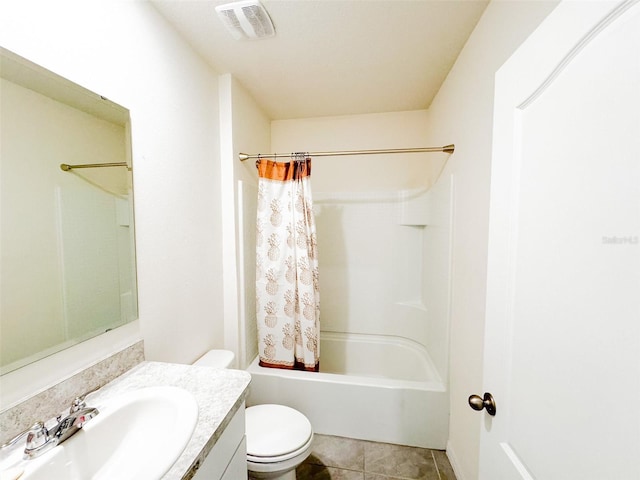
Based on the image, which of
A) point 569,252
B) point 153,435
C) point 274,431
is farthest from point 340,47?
point 274,431

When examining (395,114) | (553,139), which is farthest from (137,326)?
(395,114)

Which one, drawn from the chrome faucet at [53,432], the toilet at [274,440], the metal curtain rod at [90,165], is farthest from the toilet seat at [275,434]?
the metal curtain rod at [90,165]

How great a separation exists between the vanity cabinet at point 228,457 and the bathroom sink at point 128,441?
0.34 ft

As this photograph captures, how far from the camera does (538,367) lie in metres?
0.58

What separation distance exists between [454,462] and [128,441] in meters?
1.63

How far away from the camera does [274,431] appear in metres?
1.21

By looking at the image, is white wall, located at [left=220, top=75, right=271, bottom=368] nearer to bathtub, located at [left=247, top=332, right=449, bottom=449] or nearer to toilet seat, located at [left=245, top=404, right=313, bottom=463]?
→ bathtub, located at [left=247, top=332, right=449, bottom=449]

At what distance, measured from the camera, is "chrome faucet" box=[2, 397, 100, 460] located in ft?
1.88

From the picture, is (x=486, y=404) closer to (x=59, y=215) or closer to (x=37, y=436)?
(x=37, y=436)

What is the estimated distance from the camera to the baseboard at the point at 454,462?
1336 mm

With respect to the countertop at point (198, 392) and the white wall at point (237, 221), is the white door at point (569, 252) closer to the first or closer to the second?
the countertop at point (198, 392)

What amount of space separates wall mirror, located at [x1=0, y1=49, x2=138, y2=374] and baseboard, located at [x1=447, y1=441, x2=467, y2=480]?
70.8 inches

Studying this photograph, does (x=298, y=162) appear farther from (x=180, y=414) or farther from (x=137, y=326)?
(x=180, y=414)

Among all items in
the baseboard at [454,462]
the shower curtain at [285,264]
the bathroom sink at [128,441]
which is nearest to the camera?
the bathroom sink at [128,441]
